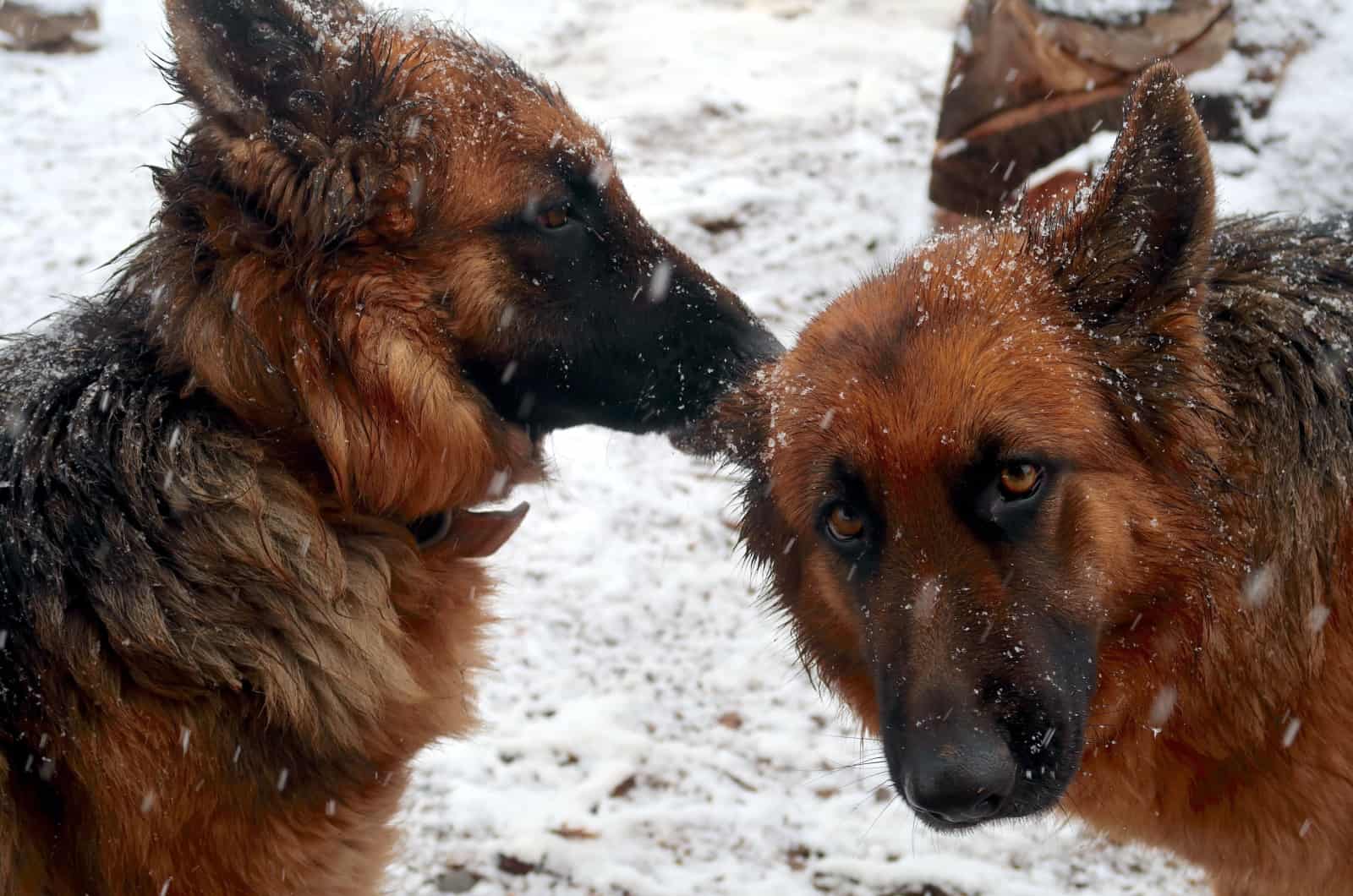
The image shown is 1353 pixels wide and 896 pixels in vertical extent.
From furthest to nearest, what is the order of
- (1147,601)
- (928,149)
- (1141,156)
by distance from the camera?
(928,149) → (1147,601) → (1141,156)

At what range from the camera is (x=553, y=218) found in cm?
318

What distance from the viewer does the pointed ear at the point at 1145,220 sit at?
2307 millimetres

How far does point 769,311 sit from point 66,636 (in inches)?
202

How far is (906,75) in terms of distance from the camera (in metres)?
9.80

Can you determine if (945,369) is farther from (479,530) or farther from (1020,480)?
(479,530)

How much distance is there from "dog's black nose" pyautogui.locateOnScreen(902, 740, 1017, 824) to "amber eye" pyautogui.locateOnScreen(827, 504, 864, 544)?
0.53 m

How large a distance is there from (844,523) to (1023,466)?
1.43 feet

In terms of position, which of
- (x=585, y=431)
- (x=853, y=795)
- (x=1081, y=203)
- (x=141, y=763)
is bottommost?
(x=585, y=431)

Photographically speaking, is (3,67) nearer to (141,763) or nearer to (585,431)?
(585,431)

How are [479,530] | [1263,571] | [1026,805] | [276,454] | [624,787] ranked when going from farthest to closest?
1. [624,787]
2. [479,530]
3. [276,454]
4. [1263,571]
5. [1026,805]

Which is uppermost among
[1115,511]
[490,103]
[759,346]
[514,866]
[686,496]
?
[490,103]

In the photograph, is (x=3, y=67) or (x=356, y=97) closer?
(x=356, y=97)

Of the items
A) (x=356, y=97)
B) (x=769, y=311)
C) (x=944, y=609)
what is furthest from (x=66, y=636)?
(x=769, y=311)

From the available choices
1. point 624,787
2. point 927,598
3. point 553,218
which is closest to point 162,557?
point 553,218
